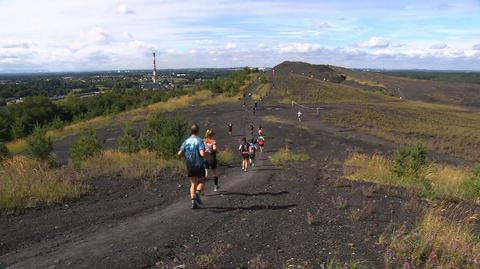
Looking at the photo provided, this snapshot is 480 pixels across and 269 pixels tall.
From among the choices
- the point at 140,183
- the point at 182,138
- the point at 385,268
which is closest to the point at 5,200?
the point at 140,183

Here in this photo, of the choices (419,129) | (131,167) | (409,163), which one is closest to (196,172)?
(131,167)

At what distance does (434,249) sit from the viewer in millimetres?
6301

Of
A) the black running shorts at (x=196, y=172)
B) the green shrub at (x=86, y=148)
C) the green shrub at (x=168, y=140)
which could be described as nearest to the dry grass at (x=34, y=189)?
the black running shorts at (x=196, y=172)

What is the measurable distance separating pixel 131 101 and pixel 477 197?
78.6 m

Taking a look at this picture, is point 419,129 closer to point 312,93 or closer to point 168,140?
point 312,93

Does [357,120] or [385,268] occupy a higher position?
[385,268]

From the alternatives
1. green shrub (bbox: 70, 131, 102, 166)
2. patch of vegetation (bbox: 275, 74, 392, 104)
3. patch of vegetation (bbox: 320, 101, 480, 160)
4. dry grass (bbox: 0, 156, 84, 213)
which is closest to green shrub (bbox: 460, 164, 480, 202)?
dry grass (bbox: 0, 156, 84, 213)

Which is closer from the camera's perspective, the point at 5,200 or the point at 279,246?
the point at 279,246

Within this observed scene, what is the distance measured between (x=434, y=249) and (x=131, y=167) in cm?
927

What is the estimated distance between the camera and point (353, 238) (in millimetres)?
7199

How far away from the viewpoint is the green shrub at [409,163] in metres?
14.4

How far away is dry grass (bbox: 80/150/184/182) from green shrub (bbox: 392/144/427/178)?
6878mm

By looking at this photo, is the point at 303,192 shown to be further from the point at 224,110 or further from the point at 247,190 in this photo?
the point at 224,110

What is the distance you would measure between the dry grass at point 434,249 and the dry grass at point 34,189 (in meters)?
6.68
